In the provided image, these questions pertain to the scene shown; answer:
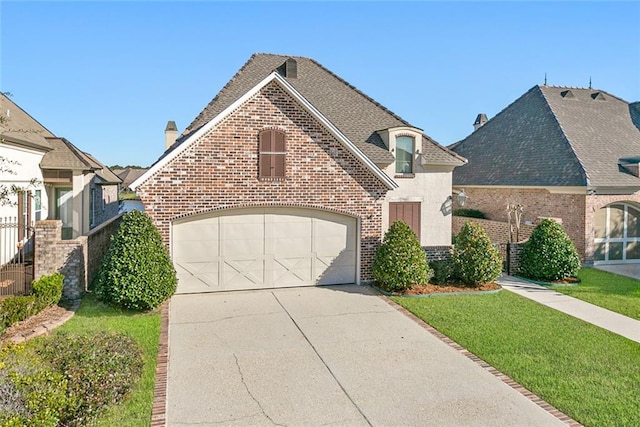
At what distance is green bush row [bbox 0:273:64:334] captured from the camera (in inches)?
342

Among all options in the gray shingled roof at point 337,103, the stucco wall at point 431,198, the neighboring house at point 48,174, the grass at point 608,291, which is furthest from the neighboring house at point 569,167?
the neighboring house at point 48,174

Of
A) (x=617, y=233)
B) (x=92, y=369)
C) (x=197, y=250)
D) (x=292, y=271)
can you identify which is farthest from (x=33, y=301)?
(x=617, y=233)

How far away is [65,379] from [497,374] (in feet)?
21.1

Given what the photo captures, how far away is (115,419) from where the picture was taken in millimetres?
5723

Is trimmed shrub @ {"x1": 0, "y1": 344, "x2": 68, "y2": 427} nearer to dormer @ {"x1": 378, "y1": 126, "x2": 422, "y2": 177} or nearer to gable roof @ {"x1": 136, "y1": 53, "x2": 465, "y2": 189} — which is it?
gable roof @ {"x1": 136, "y1": 53, "x2": 465, "y2": 189}

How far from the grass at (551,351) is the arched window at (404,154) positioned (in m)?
6.49

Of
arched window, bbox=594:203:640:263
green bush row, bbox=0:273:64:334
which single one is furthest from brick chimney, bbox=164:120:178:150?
arched window, bbox=594:203:640:263

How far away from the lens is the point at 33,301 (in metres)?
9.28

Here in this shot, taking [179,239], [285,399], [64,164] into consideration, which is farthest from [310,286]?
[64,164]

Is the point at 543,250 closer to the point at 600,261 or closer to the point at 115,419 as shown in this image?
the point at 600,261

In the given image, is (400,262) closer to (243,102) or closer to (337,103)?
(243,102)

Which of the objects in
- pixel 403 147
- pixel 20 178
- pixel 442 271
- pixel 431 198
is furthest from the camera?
pixel 431 198

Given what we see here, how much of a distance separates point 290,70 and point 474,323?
12.8 meters

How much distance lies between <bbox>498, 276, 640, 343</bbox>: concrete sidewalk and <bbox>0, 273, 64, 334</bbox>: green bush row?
1205cm
